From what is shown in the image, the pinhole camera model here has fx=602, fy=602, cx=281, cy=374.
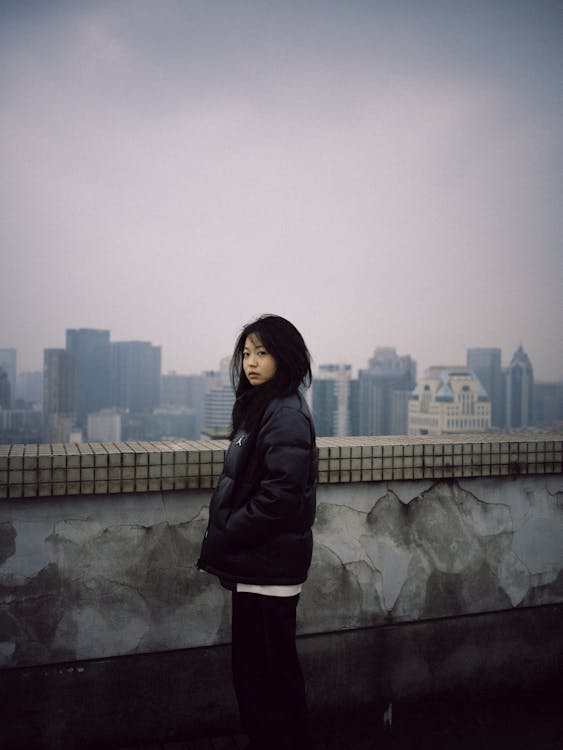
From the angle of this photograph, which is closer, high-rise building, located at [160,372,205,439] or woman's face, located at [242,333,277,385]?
woman's face, located at [242,333,277,385]

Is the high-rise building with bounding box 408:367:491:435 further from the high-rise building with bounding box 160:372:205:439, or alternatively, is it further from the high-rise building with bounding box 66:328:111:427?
the high-rise building with bounding box 66:328:111:427

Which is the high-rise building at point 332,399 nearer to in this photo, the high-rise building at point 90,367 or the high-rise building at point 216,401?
the high-rise building at point 216,401

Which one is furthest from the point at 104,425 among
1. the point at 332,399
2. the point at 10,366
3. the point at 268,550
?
the point at 268,550

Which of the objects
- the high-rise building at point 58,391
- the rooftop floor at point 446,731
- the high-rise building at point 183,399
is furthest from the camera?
the high-rise building at point 183,399

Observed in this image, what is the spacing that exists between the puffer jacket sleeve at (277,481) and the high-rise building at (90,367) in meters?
153

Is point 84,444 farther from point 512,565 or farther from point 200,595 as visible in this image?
point 512,565

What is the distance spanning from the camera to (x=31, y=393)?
5030 inches

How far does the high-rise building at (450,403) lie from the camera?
127 meters

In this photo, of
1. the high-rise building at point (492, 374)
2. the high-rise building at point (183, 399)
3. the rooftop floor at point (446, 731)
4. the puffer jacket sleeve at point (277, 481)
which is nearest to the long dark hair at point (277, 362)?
the puffer jacket sleeve at point (277, 481)

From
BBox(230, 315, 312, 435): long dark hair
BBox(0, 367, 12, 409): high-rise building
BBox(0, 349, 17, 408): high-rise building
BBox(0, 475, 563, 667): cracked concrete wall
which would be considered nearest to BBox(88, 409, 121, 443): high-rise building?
BBox(0, 349, 17, 408): high-rise building

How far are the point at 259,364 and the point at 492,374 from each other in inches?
5832

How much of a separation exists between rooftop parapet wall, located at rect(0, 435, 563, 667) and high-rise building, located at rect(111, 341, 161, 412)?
161 metres

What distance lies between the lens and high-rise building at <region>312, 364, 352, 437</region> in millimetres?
136750

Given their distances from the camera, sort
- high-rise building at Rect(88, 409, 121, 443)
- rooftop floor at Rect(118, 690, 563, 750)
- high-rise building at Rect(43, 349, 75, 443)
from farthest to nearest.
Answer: high-rise building at Rect(88, 409, 121, 443), high-rise building at Rect(43, 349, 75, 443), rooftop floor at Rect(118, 690, 563, 750)
